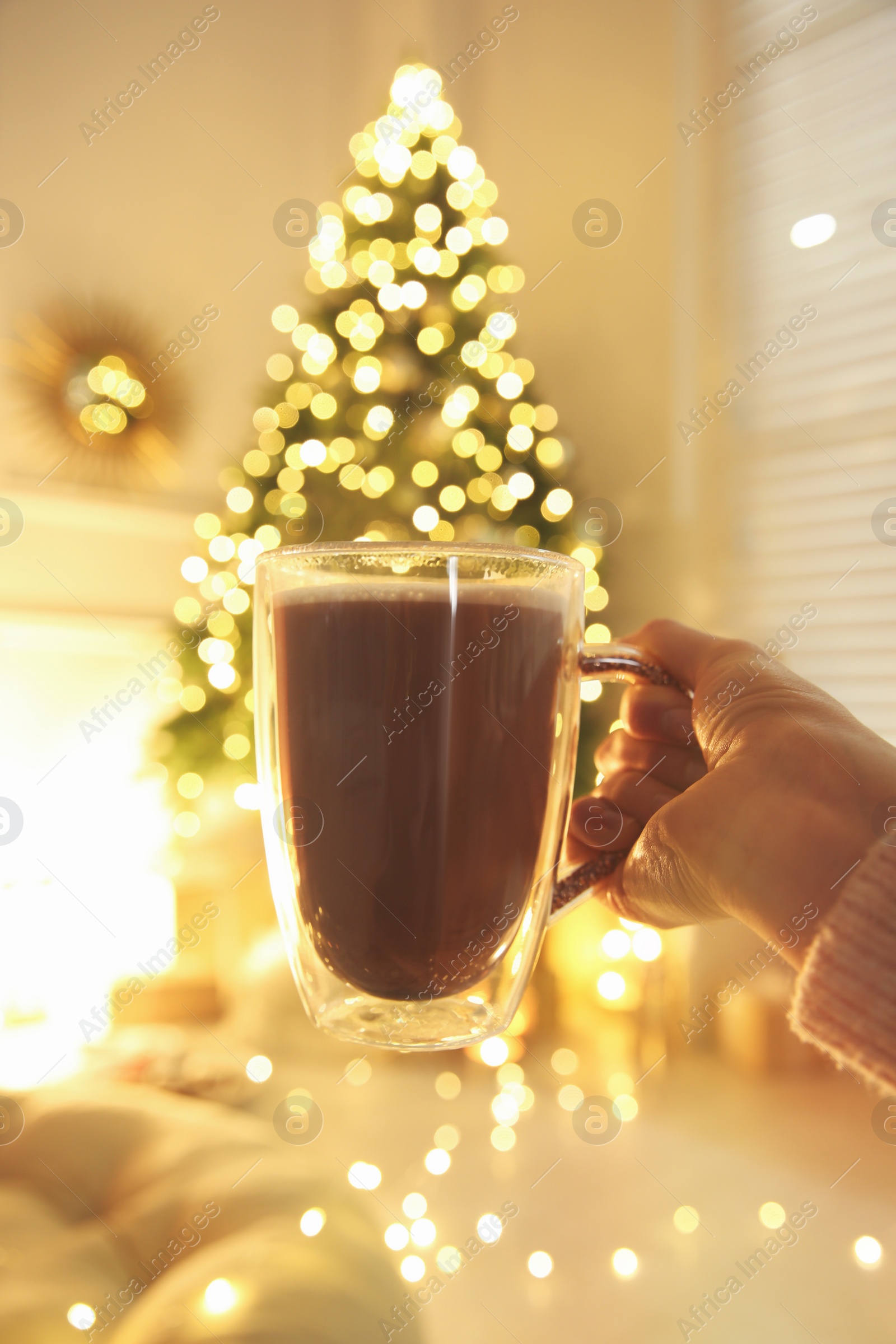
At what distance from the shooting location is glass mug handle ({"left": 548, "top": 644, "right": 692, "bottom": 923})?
0.73 meters

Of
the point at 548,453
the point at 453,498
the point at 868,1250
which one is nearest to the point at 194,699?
the point at 453,498

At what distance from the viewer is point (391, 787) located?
0.63 m

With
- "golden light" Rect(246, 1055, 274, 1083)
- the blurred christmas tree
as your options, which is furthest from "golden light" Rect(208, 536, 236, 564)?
"golden light" Rect(246, 1055, 274, 1083)

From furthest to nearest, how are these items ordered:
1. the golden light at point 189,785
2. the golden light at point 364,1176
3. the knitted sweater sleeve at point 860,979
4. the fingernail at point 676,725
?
the golden light at point 189,785, the golden light at point 364,1176, the fingernail at point 676,725, the knitted sweater sleeve at point 860,979

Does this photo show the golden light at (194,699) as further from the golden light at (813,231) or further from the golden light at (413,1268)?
the golden light at (813,231)

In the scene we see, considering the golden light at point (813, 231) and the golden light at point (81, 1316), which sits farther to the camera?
the golden light at point (813, 231)

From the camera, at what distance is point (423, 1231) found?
1090 millimetres

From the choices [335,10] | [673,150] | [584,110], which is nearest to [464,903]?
[673,150]

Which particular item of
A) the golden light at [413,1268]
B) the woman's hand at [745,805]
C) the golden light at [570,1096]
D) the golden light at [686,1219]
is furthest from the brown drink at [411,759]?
the golden light at [570,1096]

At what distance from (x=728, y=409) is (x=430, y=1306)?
6.34 feet

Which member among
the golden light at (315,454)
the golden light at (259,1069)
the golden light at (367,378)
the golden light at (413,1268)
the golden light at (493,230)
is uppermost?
the golden light at (493,230)

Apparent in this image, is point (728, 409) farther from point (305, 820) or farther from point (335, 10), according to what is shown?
point (335, 10)

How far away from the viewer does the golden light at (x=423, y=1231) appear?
3.49 feet

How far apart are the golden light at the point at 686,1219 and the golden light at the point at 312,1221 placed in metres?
0.58
